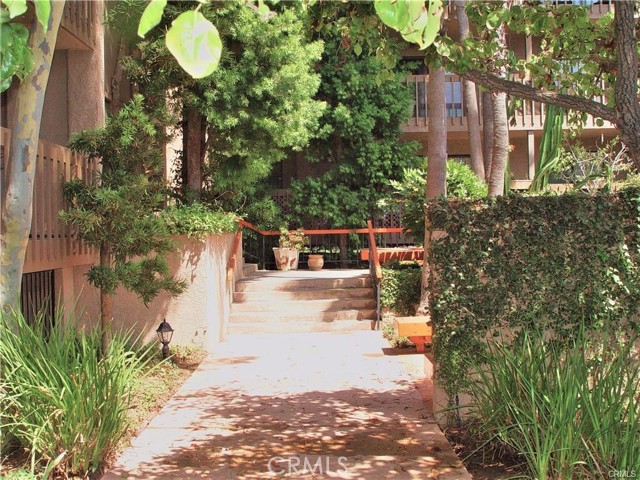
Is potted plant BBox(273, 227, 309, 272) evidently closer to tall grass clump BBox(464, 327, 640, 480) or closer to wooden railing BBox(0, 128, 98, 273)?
wooden railing BBox(0, 128, 98, 273)

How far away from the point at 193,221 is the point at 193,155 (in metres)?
2.09

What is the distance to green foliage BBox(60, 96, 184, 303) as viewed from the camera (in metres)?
7.98

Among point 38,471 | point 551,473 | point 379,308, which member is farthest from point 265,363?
point 551,473

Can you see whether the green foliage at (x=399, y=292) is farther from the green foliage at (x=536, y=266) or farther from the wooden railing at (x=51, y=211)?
the green foliage at (x=536, y=266)

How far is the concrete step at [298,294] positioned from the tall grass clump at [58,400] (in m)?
7.60

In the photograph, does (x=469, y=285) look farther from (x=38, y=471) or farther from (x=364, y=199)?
(x=364, y=199)

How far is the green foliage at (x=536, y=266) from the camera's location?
21.0ft

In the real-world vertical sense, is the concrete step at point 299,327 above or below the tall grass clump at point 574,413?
below

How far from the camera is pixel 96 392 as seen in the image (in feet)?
16.9

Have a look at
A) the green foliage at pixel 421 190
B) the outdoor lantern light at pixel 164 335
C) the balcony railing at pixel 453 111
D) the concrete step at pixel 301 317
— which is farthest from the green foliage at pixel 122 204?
the balcony railing at pixel 453 111

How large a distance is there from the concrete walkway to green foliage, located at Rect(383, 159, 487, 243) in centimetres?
325

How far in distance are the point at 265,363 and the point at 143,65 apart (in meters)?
4.89

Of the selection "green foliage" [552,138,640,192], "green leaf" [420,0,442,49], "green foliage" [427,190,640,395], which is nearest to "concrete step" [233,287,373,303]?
"green foliage" [552,138,640,192]

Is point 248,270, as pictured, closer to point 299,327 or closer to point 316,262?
point 316,262
